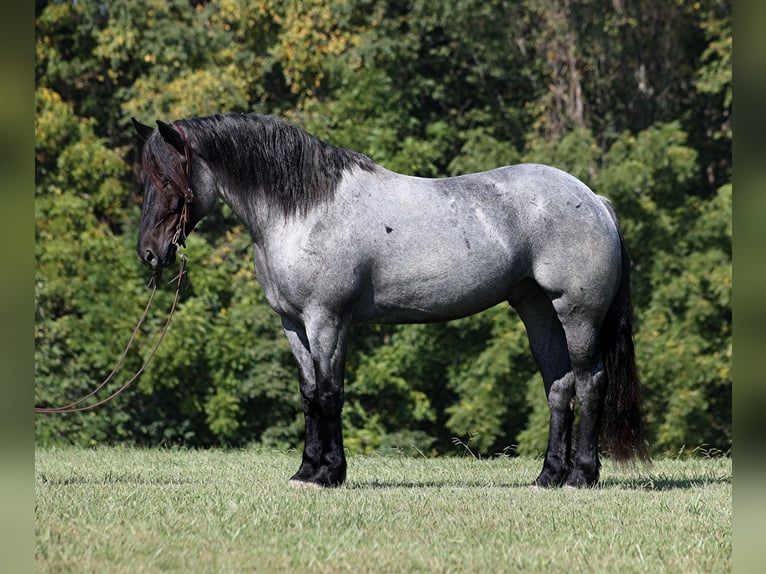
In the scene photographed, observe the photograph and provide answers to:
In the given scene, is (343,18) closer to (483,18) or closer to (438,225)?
(483,18)

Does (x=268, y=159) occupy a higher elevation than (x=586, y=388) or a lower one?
higher

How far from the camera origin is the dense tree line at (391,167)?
15.0 m

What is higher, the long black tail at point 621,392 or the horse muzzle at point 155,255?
the horse muzzle at point 155,255

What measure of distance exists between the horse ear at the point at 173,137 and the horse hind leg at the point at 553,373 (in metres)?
2.34

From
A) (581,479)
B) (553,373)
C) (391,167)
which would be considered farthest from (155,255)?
(391,167)

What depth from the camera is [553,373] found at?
6.98m

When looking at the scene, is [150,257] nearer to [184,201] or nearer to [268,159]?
[184,201]

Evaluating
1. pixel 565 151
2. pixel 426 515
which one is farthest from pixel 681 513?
pixel 565 151

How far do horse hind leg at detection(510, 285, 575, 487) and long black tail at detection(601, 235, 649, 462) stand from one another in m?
0.25

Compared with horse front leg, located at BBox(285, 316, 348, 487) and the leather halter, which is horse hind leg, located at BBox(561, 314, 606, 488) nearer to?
horse front leg, located at BBox(285, 316, 348, 487)

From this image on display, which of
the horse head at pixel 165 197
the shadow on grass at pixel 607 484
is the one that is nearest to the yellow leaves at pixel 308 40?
the horse head at pixel 165 197

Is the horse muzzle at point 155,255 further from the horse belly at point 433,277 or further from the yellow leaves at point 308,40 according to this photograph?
the yellow leaves at point 308,40

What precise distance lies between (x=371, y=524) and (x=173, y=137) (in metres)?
2.61
